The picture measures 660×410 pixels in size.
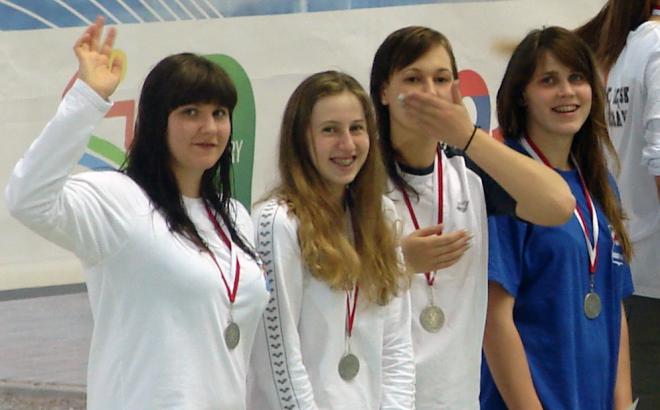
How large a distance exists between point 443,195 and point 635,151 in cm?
100

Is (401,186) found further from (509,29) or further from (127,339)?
(509,29)

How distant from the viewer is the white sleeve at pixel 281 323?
250cm

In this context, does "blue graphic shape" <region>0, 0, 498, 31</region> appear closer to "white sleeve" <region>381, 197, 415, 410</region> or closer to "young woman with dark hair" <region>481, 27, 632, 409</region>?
"young woman with dark hair" <region>481, 27, 632, 409</region>

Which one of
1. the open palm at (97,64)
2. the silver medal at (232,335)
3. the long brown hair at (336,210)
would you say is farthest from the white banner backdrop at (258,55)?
the open palm at (97,64)

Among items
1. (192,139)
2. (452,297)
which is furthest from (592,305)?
(192,139)

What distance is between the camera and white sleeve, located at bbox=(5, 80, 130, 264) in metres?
2.14

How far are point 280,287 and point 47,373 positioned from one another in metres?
2.47

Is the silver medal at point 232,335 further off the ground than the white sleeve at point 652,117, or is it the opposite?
the white sleeve at point 652,117

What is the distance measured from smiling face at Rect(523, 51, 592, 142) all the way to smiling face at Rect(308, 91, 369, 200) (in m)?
0.52

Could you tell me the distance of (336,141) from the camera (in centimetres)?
267

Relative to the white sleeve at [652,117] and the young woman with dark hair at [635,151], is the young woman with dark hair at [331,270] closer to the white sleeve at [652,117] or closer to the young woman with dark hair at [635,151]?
the white sleeve at [652,117]

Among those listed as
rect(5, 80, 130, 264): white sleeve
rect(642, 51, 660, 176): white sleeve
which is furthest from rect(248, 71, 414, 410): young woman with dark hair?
rect(642, 51, 660, 176): white sleeve

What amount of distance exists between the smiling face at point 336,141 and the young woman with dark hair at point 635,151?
1177 millimetres

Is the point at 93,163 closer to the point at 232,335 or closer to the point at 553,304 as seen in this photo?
the point at 232,335
